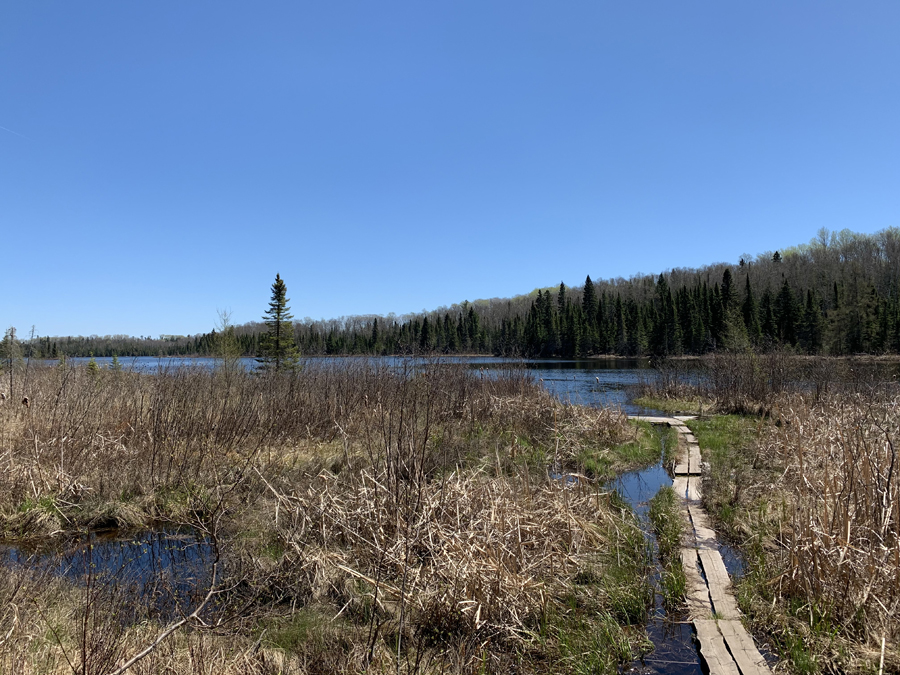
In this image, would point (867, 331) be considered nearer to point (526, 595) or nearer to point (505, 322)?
point (505, 322)

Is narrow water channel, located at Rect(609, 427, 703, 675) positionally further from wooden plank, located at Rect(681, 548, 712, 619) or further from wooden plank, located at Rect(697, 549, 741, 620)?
wooden plank, located at Rect(697, 549, 741, 620)

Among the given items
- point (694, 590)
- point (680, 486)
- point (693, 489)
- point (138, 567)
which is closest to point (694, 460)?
point (680, 486)

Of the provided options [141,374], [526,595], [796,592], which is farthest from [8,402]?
[796,592]

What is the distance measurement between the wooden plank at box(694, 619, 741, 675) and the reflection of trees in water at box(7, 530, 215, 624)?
3.88 meters

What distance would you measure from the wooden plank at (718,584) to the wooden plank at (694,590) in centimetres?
6

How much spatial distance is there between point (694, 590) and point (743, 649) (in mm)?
909

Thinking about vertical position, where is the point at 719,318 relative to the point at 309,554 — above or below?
above

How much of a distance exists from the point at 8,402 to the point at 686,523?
12.0 meters

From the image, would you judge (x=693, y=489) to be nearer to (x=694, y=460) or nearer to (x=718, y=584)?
(x=694, y=460)

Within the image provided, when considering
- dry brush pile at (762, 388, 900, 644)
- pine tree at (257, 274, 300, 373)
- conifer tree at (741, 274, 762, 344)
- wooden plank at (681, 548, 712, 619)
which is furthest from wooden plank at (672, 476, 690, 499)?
conifer tree at (741, 274, 762, 344)

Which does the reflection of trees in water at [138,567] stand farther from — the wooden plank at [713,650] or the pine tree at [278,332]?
the pine tree at [278,332]

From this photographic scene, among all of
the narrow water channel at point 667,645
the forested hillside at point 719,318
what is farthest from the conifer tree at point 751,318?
the narrow water channel at point 667,645

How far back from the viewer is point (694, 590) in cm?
458

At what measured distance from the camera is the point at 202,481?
745cm
